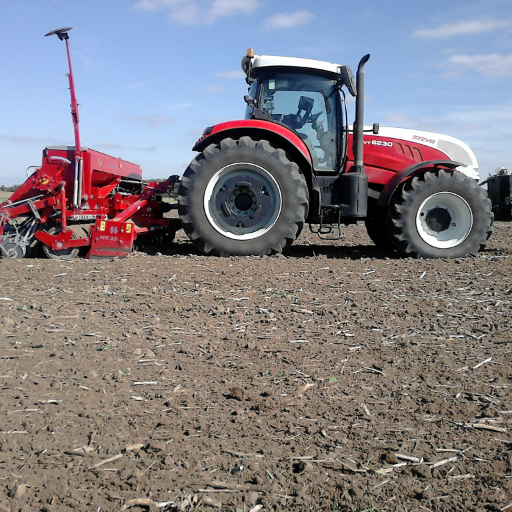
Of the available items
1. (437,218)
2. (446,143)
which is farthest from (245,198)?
(446,143)

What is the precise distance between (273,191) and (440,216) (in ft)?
6.92

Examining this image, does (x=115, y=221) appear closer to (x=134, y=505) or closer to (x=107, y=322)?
(x=107, y=322)

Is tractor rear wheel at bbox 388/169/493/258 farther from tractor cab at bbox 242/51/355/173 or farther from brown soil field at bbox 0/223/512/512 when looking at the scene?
brown soil field at bbox 0/223/512/512

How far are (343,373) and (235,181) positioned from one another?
12.8 feet

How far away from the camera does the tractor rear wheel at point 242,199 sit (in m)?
6.70

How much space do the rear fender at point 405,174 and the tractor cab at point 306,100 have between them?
684mm

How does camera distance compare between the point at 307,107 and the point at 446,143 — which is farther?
the point at 446,143

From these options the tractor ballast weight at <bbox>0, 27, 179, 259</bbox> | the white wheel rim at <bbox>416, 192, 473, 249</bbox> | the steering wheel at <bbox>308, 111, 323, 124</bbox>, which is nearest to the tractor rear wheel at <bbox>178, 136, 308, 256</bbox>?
the steering wheel at <bbox>308, 111, 323, 124</bbox>

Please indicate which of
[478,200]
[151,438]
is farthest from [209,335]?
[478,200]

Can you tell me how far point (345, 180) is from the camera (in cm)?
693

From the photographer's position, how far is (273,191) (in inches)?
267

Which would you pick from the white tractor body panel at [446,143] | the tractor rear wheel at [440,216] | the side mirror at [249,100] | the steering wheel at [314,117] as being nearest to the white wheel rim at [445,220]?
the tractor rear wheel at [440,216]

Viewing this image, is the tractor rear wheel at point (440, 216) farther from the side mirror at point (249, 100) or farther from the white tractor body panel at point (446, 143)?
the side mirror at point (249, 100)

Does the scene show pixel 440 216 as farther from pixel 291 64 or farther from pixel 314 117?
pixel 291 64
